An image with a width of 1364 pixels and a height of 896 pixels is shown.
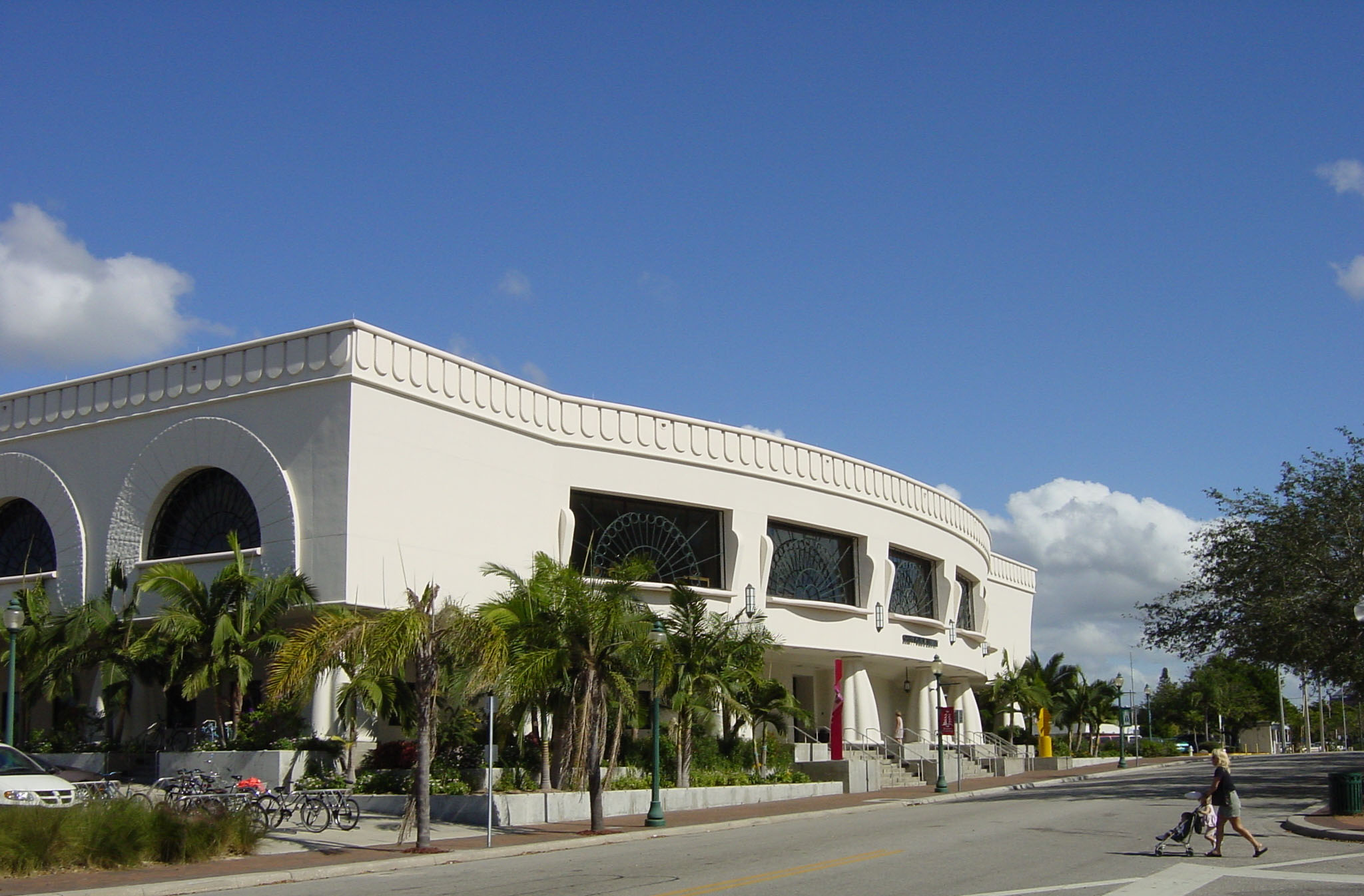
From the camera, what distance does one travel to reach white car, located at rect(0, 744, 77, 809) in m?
19.3

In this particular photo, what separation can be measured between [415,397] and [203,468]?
17.8 feet

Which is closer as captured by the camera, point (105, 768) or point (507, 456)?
point (105, 768)

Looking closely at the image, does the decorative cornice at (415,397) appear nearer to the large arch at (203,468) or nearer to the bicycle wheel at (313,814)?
the large arch at (203,468)

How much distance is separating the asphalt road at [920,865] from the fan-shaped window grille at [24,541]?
65.0ft

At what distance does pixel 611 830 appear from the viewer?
22281 mm

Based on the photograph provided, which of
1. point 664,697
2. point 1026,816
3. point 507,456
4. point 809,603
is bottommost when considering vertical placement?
point 1026,816

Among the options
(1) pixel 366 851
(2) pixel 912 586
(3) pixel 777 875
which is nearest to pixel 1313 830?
(3) pixel 777 875

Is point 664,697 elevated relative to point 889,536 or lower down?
lower down

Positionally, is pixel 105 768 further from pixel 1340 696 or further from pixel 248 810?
pixel 1340 696

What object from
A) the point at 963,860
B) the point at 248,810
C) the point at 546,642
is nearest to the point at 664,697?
the point at 546,642

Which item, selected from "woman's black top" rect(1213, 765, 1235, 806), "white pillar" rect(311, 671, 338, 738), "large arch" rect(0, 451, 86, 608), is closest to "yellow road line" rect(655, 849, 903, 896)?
"woman's black top" rect(1213, 765, 1235, 806)

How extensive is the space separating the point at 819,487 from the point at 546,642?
18000mm

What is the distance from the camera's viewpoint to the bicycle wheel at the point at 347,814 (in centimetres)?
2183

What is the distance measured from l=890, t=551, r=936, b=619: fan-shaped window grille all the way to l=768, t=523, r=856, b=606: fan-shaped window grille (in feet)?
7.84
